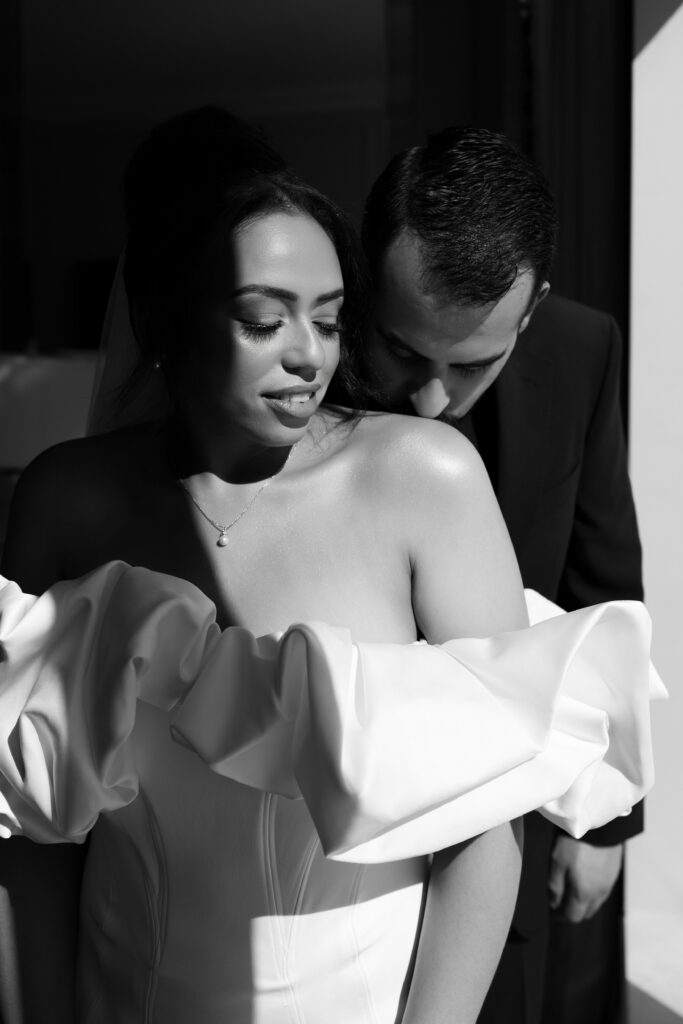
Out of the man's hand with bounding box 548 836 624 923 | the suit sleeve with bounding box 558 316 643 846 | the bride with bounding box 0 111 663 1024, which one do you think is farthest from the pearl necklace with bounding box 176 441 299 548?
the man's hand with bounding box 548 836 624 923

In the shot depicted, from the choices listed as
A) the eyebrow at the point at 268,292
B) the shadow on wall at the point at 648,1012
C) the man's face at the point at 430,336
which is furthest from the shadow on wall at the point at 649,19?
the shadow on wall at the point at 648,1012

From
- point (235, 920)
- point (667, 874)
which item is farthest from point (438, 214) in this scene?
point (667, 874)

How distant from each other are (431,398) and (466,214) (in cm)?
25

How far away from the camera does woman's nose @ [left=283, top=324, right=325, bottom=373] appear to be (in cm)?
126

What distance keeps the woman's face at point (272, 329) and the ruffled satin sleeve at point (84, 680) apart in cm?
23

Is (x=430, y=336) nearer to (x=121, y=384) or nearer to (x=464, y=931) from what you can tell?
(x=121, y=384)

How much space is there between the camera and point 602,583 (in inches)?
75.2

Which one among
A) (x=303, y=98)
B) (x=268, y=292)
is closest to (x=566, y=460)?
(x=268, y=292)

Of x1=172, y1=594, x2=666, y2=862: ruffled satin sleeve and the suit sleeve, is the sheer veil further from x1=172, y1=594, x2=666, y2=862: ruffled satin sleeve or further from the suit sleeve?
the suit sleeve

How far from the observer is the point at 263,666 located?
1.14 metres

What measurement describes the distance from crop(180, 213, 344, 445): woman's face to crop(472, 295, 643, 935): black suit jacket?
58 cm

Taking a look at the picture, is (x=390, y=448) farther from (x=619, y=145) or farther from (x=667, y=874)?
(x=667, y=874)

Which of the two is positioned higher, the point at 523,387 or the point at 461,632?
the point at 523,387

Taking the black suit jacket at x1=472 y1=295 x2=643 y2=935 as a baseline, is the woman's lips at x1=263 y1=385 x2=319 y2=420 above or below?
above
